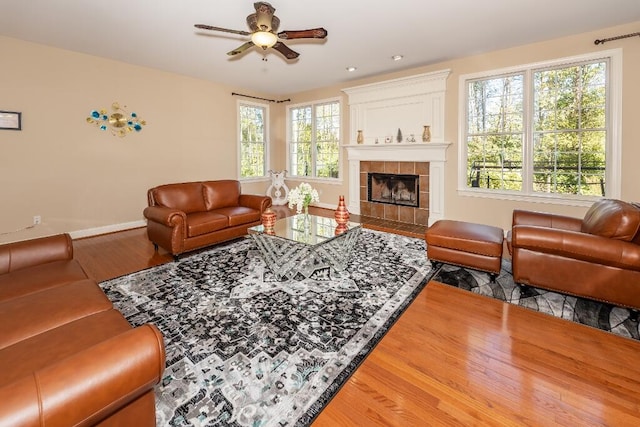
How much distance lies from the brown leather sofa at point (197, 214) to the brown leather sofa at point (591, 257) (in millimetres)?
3375

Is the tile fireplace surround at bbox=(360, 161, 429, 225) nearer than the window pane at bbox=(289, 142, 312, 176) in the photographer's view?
Yes

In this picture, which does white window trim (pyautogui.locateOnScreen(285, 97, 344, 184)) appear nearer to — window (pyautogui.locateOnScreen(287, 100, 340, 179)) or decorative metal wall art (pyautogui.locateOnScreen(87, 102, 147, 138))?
window (pyautogui.locateOnScreen(287, 100, 340, 179))

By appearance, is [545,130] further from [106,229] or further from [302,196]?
[106,229]

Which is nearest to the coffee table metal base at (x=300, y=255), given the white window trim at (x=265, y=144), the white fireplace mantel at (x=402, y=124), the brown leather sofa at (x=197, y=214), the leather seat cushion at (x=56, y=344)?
the brown leather sofa at (x=197, y=214)

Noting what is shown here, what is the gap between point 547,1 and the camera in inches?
130

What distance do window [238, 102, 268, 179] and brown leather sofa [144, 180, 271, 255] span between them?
7.81ft

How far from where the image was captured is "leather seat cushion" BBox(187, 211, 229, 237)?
3842 mm

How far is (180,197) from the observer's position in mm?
4438

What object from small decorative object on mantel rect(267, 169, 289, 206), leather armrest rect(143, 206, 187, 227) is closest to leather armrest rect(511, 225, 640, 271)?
leather armrest rect(143, 206, 187, 227)

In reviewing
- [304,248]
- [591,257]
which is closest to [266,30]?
[304,248]

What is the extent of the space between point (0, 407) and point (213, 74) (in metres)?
6.16

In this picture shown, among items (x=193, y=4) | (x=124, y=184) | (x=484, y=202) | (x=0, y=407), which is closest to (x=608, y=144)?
(x=484, y=202)

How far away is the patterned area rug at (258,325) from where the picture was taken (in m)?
1.61

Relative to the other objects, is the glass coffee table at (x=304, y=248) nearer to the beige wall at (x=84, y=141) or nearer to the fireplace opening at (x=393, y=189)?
the fireplace opening at (x=393, y=189)
